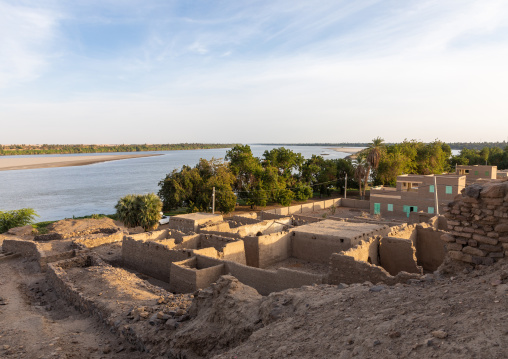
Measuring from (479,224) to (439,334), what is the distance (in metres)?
2.82

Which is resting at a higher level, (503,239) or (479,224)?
(479,224)

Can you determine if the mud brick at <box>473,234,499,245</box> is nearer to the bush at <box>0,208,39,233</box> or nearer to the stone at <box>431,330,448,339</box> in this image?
the stone at <box>431,330,448,339</box>

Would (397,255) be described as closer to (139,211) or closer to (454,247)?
(454,247)

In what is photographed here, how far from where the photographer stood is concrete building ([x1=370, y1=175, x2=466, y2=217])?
29453mm

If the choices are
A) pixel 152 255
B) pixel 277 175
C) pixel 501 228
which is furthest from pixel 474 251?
pixel 277 175

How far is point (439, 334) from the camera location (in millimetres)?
4469

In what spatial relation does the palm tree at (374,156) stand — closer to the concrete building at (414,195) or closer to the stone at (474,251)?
the concrete building at (414,195)

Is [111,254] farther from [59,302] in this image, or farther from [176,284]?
[176,284]

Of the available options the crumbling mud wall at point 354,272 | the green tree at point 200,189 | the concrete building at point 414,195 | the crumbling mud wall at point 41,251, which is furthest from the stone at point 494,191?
the green tree at point 200,189

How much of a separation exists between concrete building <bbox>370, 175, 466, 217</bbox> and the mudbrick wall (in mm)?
23677

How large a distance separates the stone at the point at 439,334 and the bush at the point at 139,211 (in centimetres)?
Result: 2623

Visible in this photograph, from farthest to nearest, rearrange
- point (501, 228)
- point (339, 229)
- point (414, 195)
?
point (414, 195) < point (339, 229) < point (501, 228)

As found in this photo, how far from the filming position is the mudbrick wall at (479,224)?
618cm

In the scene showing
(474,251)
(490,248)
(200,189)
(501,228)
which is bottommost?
(200,189)
